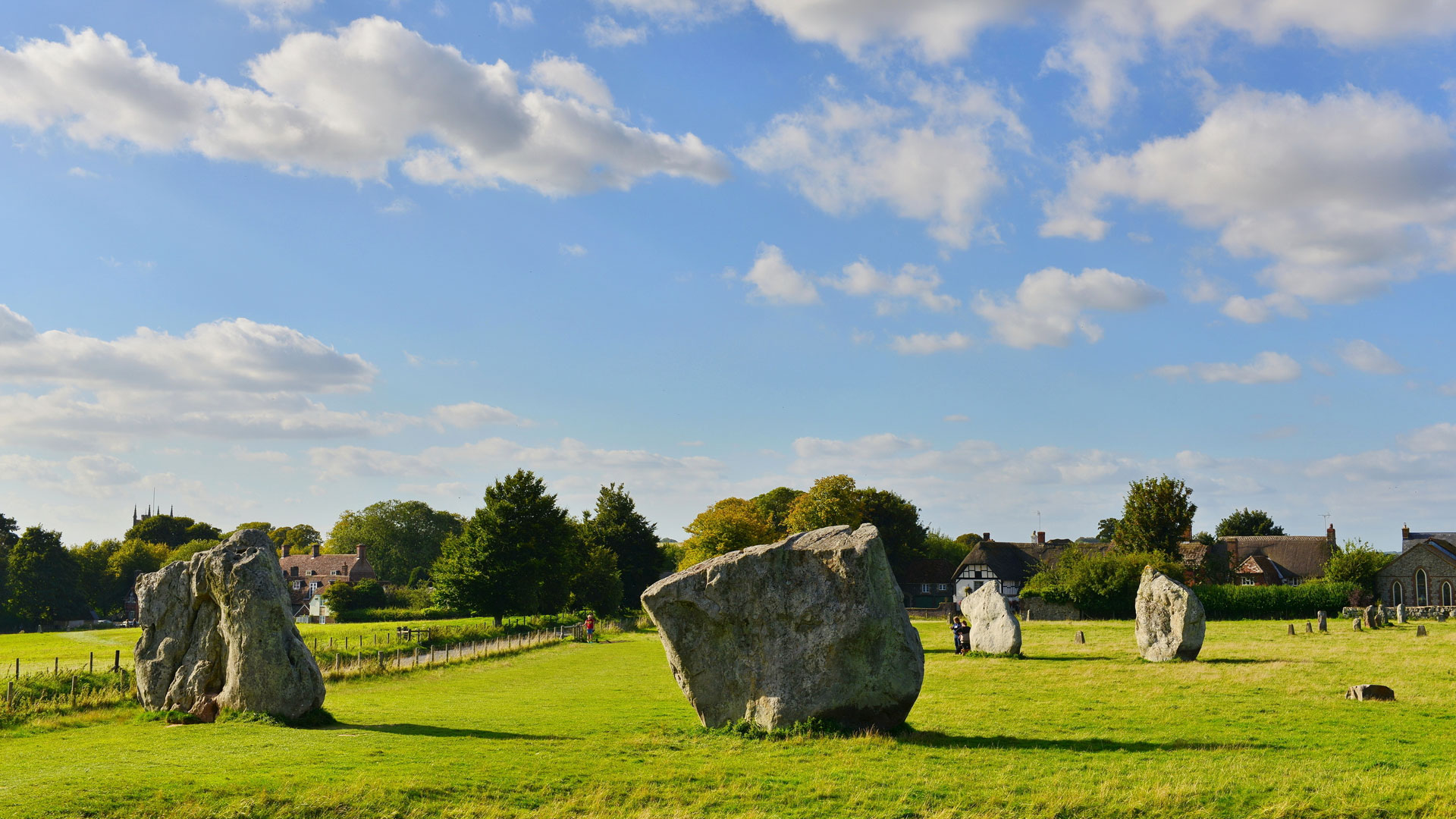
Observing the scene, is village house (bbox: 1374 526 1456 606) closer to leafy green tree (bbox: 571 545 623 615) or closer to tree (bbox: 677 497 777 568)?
tree (bbox: 677 497 777 568)

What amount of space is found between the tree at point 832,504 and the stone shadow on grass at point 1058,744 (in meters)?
79.6

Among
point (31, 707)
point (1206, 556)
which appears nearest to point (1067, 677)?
point (31, 707)

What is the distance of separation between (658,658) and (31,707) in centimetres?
2407

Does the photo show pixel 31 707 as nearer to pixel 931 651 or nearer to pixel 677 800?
pixel 677 800

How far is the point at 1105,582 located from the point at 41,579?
319 feet

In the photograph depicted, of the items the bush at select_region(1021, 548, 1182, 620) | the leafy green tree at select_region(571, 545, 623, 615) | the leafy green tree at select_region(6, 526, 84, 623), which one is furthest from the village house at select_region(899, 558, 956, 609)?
the leafy green tree at select_region(6, 526, 84, 623)

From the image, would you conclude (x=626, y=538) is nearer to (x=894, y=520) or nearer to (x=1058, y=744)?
(x=894, y=520)

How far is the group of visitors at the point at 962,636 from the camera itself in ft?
138

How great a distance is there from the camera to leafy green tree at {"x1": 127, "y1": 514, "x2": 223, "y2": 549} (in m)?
131

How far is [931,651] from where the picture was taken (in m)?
44.3

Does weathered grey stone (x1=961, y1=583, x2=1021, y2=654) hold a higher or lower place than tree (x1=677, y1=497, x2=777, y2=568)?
lower

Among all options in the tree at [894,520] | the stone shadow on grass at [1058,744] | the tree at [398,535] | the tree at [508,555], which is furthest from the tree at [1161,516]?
the tree at [398,535]

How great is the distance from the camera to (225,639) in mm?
22688

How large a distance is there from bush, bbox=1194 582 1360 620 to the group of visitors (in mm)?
35035
